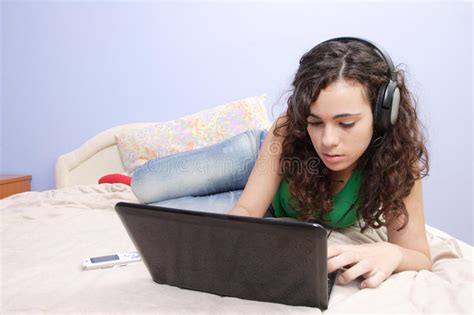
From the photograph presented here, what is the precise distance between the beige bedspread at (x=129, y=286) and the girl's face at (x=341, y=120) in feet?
0.84

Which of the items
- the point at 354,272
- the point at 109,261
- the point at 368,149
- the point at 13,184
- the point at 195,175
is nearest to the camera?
the point at 354,272

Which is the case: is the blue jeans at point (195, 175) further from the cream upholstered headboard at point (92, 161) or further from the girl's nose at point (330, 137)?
the cream upholstered headboard at point (92, 161)

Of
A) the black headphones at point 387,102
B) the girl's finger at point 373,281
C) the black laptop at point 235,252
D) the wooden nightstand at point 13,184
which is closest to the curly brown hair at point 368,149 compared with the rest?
the black headphones at point 387,102

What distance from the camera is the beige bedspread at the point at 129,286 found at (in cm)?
61

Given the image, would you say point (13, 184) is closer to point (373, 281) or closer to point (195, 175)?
point (195, 175)

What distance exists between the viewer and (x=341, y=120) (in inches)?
32.3

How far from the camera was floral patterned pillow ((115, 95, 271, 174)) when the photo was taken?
190 cm

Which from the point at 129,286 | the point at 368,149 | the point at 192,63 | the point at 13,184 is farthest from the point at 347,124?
the point at 13,184

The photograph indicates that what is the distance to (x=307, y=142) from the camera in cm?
102

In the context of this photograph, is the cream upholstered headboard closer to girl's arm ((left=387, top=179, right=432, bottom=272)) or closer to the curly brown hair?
the curly brown hair

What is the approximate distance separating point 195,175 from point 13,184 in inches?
54.0

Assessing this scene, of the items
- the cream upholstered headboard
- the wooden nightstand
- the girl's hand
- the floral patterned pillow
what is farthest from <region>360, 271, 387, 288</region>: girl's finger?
the wooden nightstand

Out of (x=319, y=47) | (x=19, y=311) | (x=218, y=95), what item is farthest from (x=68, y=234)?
(x=218, y=95)

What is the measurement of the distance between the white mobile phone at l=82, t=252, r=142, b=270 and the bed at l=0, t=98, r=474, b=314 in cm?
2
